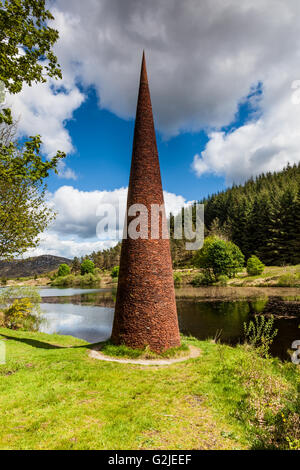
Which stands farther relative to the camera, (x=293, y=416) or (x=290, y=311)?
(x=290, y=311)

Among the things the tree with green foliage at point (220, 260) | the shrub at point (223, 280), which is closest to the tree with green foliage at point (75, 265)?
the tree with green foliage at point (220, 260)

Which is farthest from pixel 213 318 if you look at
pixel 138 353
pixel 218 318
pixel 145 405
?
pixel 145 405

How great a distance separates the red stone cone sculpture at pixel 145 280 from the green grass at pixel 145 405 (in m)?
1.42

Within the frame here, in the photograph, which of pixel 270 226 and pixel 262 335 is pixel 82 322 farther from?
pixel 270 226

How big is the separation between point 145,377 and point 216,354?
409 cm

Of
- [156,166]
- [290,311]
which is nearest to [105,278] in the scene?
[290,311]

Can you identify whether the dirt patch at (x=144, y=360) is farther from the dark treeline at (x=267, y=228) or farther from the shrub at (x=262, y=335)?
the dark treeline at (x=267, y=228)

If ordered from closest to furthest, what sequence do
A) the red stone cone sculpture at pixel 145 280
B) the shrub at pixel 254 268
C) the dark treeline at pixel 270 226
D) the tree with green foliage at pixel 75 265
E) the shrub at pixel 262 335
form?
1. the shrub at pixel 262 335
2. the red stone cone sculpture at pixel 145 280
3. the shrub at pixel 254 268
4. the dark treeline at pixel 270 226
5. the tree with green foliage at pixel 75 265

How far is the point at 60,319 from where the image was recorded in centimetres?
2756

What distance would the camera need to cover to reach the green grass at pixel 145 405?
4.53m

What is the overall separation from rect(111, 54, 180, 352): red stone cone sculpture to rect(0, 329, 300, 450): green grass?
4.67ft

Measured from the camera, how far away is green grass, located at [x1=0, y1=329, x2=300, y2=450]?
14.9ft

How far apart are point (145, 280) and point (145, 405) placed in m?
4.84

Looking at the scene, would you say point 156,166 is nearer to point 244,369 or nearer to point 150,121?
point 150,121
